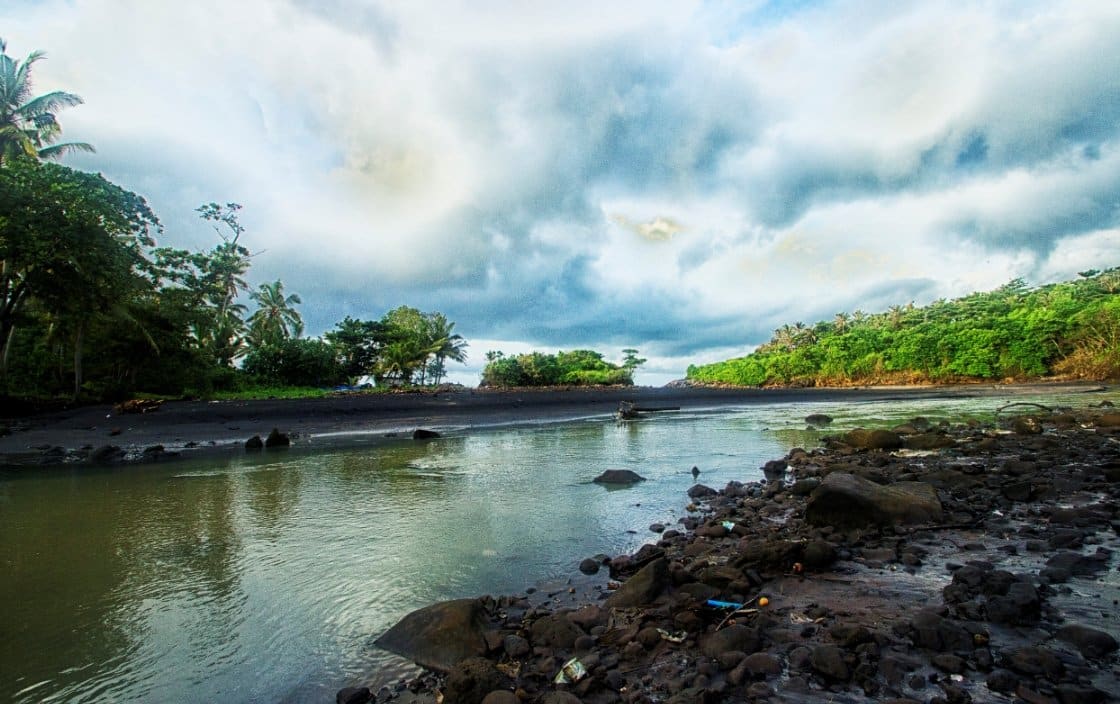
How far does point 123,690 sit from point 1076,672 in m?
6.07

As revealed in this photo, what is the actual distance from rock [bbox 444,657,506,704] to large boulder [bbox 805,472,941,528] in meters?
A: 4.80

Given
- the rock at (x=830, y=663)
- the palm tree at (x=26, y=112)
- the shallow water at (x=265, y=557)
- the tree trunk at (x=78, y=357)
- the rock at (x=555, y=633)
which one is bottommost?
the shallow water at (x=265, y=557)

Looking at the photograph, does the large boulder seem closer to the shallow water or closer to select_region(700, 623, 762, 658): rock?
the shallow water

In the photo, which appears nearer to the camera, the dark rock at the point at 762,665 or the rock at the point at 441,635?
the dark rock at the point at 762,665

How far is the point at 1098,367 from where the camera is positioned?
50781 mm

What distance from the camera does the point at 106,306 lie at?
2395cm

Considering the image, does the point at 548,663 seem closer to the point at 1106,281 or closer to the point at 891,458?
the point at 891,458

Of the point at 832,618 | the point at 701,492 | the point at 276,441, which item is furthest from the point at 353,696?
the point at 276,441

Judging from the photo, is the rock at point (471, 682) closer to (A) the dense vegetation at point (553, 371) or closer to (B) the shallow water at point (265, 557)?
(B) the shallow water at point (265, 557)

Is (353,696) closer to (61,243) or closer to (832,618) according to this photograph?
(832,618)

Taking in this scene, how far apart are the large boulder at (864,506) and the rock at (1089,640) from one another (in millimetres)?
3025

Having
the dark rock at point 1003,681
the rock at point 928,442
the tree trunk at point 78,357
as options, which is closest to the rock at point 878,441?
the rock at point 928,442

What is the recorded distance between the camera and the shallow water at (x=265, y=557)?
3783 millimetres

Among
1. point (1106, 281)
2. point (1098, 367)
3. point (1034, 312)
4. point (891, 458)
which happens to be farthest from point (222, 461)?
point (1106, 281)
